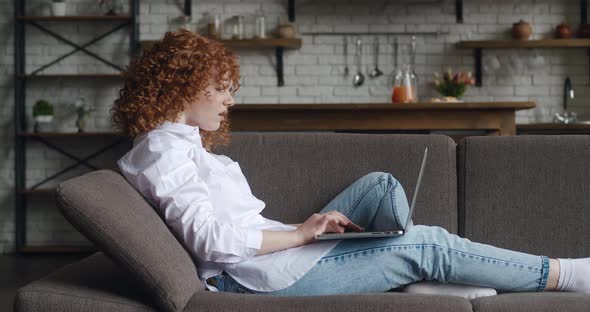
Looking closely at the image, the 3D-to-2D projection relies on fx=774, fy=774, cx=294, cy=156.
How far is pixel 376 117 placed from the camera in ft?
15.3

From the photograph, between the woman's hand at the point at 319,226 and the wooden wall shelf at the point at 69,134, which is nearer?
the woman's hand at the point at 319,226

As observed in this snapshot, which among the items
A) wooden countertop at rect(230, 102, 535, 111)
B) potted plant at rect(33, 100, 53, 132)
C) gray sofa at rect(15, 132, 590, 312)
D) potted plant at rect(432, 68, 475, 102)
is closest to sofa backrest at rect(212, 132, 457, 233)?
gray sofa at rect(15, 132, 590, 312)

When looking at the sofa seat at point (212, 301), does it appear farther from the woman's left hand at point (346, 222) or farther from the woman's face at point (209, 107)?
the woman's face at point (209, 107)

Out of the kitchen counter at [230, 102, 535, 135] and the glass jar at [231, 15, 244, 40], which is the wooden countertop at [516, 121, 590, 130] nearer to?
the kitchen counter at [230, 102, 535, 135]

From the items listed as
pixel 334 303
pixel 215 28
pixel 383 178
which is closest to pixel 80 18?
pixel 215 28

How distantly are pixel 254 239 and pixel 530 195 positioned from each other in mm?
949

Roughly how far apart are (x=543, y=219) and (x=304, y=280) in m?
0.85

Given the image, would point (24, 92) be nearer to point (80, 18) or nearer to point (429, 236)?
point (80, 18)

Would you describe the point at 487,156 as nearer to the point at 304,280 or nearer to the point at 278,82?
the point at 304,280

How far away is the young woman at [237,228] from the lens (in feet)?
6.24

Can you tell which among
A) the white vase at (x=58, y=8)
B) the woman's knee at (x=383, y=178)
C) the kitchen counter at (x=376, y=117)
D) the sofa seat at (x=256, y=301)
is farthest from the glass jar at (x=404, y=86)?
the sofa seat at (x=256, y=301)

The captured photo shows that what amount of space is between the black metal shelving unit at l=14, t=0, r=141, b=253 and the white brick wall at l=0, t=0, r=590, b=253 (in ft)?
0.16

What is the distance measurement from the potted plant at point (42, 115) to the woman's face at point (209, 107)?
3507 millimetres

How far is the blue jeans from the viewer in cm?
196
